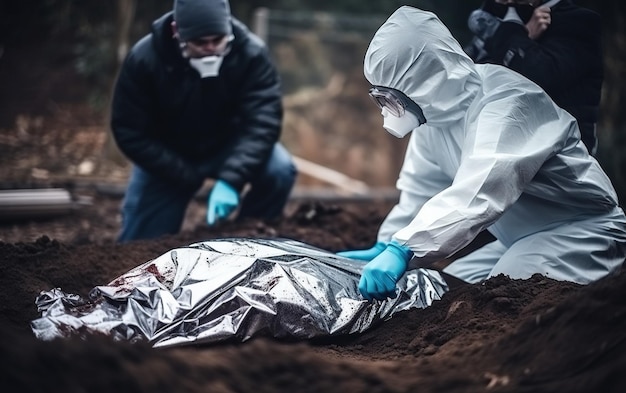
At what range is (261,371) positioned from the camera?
6.44 feet

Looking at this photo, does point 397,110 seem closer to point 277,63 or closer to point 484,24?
point 484,24

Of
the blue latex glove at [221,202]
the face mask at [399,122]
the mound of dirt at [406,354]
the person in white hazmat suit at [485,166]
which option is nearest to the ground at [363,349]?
the mound of dirt at [406,354]

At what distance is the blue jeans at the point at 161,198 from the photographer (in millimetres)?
4758

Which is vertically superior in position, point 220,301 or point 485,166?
point 485,166

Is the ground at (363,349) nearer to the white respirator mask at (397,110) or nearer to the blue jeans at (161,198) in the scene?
the blue jeans at (161,198)

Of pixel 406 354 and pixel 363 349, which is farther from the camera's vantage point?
pixel 363 349

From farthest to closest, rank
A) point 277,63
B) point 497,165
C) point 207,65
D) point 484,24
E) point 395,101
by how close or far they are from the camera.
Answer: point 277,63, point 207,65, point 484,24, point 395,101, point 497,165

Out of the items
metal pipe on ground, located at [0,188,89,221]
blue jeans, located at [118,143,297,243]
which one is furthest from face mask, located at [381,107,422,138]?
Answer: metal pipe on ground, located at [0,188,89,221]

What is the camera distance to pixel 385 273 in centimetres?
278

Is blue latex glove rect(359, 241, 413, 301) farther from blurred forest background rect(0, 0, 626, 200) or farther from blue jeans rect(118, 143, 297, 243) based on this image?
blurred forest background rect(0, 0, 626, 200)

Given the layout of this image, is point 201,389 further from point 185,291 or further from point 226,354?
point 185,291

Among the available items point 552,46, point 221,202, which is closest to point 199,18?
point 221,202

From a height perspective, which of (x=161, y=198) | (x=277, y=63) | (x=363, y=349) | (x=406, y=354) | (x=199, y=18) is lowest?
(x=277, y=63)

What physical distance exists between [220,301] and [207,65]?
197 centimetres
